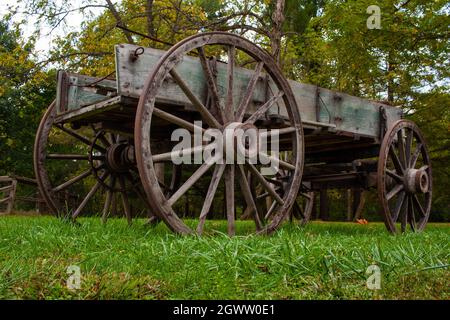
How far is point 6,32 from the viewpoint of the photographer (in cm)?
2016

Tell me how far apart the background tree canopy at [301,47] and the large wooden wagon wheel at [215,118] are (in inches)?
115

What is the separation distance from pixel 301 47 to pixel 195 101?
34.5 feet

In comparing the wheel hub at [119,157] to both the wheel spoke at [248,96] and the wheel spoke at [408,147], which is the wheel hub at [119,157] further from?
the wheel spoke at [408,147]

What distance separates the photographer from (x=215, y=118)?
5.09 meters

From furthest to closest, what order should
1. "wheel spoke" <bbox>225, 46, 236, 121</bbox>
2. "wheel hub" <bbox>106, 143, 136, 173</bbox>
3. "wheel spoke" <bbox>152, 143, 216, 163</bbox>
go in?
"wheel hub" <bbox>106, 143, 136, 173</bbox>, "wheel spoke" <bbox>225, 46, 236, 121</bbox>, "wheel spoke" <bbox>152, 143, 216, 163</bbox>

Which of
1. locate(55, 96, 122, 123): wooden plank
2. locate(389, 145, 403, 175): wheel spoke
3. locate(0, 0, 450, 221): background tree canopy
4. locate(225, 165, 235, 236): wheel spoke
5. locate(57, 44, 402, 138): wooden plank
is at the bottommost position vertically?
locate(225, 165, 235, 236): wheel spoke

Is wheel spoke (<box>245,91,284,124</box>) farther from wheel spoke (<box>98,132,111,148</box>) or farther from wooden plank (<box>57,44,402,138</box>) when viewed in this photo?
wheel spoke (<box>98,132,111,148</box>)

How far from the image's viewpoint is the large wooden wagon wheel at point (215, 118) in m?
4.30

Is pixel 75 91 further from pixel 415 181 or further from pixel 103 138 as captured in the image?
pixel 415 181

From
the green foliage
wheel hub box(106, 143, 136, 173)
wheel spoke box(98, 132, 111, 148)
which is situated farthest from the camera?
the green foliage

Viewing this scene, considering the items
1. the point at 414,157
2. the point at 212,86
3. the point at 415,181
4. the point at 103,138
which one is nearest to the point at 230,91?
the point at 212,86

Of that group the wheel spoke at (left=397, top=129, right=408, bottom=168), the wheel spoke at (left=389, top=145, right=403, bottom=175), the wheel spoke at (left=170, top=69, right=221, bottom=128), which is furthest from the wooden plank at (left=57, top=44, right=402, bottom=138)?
the wheel spoke at (left=389, top=145, right=403, bottom=175)

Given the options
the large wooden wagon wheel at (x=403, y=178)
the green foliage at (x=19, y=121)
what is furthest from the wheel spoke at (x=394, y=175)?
the green foliage at (x=19, y=121)

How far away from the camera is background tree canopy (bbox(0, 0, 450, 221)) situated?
9328 millimetres
